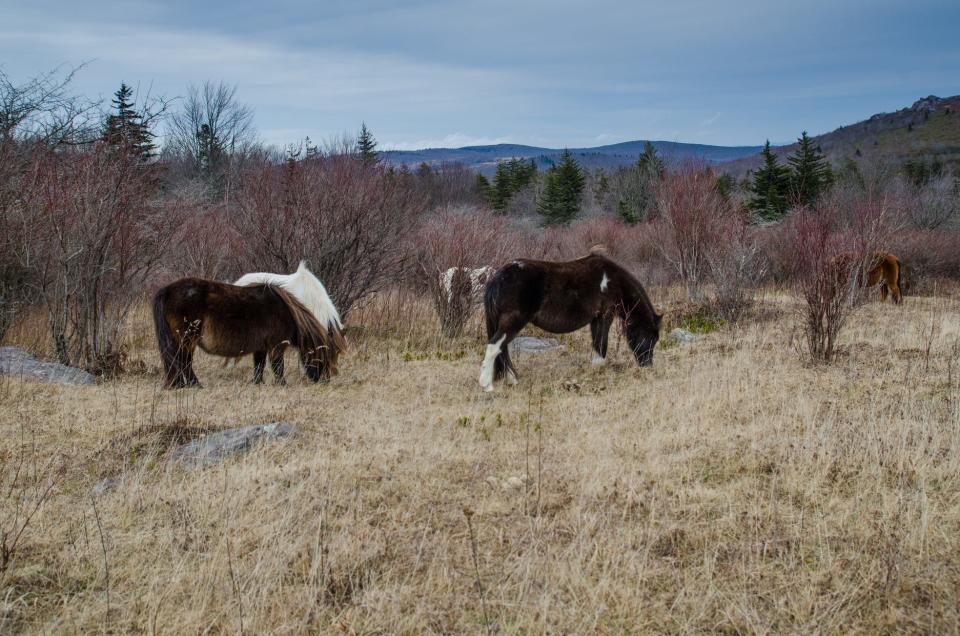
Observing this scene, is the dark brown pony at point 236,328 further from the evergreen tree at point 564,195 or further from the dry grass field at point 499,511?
the evergreen tree at point 564,195

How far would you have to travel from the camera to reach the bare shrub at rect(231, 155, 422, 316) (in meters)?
9.29

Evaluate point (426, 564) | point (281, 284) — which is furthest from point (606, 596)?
point (281, 284)

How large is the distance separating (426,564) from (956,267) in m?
21.9

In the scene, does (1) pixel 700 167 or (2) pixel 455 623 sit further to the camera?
(1) pixel 700 167

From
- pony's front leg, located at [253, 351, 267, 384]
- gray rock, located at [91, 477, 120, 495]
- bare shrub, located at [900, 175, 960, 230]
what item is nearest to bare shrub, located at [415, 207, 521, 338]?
pony's front leg, located at [253, 351, 267, 384]

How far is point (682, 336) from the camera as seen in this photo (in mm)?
9828

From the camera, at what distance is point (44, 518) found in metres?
3.25

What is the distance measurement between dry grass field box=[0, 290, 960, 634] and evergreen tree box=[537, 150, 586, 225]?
116 feet

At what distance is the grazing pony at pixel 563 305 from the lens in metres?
6.48

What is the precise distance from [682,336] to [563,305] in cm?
389

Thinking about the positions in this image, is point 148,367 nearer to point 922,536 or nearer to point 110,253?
point 110,253

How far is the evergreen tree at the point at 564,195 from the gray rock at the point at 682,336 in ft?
101

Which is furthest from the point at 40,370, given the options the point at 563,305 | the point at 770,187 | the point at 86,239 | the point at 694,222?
the point at 770,187

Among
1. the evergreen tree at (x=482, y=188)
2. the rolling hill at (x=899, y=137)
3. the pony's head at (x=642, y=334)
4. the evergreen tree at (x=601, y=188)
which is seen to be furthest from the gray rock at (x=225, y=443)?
the rolling hill at (x=899, y=137)
